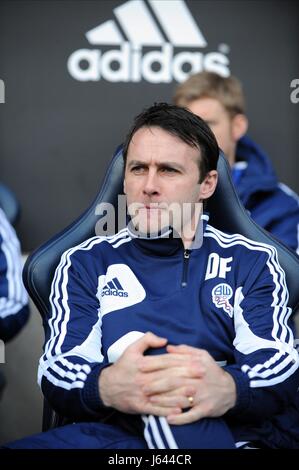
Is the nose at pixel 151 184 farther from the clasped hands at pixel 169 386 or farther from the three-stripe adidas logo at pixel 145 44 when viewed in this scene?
the three-stripe adidas logo at pixel 145 44

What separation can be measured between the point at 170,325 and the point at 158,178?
319mm

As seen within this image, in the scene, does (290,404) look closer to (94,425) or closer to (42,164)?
(94,425)

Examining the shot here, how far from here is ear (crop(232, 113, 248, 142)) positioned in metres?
3.05

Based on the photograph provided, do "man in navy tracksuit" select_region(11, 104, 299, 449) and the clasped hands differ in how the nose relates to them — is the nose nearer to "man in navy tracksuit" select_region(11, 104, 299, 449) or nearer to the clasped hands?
"man in navy tracksuit" select_region(11, 104, 299, 449)

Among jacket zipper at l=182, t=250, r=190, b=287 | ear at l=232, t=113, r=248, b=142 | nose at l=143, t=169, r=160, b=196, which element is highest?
nose at l=143, t=169, r=160, b=196

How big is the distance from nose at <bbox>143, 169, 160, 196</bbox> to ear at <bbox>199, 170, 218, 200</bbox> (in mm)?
133

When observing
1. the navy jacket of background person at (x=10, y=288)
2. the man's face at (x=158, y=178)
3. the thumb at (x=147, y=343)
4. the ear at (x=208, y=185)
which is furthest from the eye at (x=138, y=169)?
the navy jacket of background person at (x=10, y=288)

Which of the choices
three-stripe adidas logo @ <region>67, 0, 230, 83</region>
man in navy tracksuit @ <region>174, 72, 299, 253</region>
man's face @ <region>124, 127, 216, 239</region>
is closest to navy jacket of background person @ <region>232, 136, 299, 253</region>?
man in navy tracksuit @ <region>174, 72, 299, 253</region>

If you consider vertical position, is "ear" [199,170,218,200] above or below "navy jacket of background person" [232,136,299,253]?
above

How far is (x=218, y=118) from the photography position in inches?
119

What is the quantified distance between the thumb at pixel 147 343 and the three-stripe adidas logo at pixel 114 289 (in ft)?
0.49

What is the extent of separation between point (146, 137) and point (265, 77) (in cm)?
155

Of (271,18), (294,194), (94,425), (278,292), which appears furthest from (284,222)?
(94,425)

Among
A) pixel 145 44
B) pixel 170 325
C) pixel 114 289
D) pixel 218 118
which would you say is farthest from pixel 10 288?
pixel 145 44
